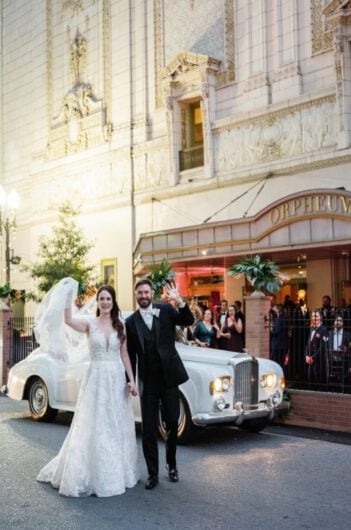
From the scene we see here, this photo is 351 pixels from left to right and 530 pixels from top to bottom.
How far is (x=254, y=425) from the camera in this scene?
35.6ft

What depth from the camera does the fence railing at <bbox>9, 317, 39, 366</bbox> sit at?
60.8 feet

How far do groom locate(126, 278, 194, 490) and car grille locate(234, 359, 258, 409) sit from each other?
257cm

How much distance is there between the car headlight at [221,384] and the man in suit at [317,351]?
2.89 metres

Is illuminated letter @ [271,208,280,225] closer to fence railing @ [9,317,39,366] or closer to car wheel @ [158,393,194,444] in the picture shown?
fence railing @ [9,317,39,366]

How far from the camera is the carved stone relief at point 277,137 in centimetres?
1964

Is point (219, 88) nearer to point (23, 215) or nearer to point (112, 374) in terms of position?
point (23, 215)

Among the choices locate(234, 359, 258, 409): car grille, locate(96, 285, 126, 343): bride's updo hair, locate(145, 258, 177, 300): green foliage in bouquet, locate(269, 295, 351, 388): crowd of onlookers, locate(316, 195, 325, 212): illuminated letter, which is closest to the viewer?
locate(96, 285, 126, 343): bride's updo hair

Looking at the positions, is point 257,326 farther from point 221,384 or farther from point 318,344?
point 221,384

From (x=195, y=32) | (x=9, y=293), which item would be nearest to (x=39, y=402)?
(x=9, y=293)

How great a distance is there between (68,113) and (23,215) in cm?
562

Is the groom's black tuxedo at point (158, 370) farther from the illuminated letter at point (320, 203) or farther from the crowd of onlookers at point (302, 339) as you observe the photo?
the illuminated letter at point (320, 203)

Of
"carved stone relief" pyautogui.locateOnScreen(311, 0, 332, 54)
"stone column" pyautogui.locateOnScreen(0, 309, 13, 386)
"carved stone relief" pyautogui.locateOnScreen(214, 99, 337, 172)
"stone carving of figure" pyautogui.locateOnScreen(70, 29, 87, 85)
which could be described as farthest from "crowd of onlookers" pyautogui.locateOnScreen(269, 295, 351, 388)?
"stone carving of figure" pyautogui.locateOnScreen(70, 29, 87, 85)

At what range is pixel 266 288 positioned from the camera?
1373 cm

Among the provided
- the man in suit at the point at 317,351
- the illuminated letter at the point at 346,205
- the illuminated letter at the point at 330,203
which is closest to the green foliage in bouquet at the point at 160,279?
the illuminated letter at the point at 330,203
